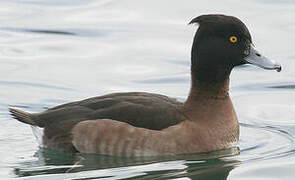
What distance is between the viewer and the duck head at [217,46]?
1080cm

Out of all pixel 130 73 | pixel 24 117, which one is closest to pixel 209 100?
pixel 24 117

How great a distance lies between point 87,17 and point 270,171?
8.36 metres

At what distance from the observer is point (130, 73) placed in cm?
1480

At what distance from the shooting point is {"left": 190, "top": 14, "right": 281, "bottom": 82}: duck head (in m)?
10.8

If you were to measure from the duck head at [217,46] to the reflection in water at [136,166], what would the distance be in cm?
85

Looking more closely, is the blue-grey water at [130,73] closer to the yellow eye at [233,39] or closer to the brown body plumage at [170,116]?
the brown body plumage at [170,116]

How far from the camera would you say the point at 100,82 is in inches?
558

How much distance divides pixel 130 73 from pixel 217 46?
158 inches

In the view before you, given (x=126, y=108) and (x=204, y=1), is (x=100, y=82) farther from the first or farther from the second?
(x=204, y=1)

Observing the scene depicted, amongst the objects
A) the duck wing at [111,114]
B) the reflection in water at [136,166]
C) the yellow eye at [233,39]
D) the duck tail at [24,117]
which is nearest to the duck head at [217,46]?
the yellow eye at [233,39]

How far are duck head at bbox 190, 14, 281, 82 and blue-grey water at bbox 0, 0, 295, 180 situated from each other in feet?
2.83

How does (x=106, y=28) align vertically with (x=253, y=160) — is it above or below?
above

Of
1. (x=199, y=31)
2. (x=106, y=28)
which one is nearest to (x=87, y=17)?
(x=106, y=28)

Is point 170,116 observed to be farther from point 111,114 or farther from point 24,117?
point 24,117
